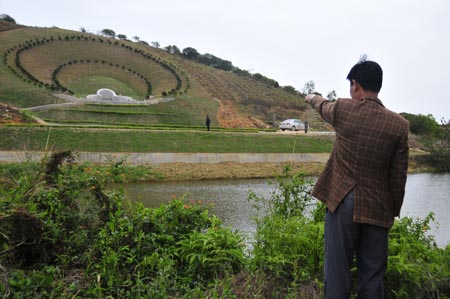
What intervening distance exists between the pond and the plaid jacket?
472 centimetres

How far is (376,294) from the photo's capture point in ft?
9.27

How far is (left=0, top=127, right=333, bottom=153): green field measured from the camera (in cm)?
1981

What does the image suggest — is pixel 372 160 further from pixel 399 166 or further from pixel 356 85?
pixel 356 85

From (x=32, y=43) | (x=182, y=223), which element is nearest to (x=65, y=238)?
(x=182, y=223)

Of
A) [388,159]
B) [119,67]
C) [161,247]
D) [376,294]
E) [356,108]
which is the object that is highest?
[119,67]

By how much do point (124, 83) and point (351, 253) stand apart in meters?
56.6

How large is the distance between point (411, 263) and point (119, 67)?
202 feet

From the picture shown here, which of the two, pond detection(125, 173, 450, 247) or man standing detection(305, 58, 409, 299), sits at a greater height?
man standing detection(305, 58, 409, 299)

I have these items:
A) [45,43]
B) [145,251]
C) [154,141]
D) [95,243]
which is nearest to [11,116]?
[154,141]

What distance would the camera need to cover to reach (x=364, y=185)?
9.11 feet

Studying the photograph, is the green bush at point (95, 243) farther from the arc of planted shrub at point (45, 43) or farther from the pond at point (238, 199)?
the arc of planted shrub at point (45, 43)

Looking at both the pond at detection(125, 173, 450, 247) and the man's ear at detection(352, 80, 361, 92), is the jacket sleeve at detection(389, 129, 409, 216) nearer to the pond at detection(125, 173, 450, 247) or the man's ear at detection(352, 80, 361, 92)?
the man's ear at detection(352, 80, 361, 92)

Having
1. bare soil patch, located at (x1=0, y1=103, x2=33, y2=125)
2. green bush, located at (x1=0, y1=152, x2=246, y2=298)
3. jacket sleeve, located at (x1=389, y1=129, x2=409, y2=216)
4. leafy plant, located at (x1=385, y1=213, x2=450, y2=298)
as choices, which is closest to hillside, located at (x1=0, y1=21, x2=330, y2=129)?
bare soil patch, located at (x1=0, y1=103, x2=33, y2=125)

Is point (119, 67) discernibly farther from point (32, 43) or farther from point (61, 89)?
point (61, 89)
